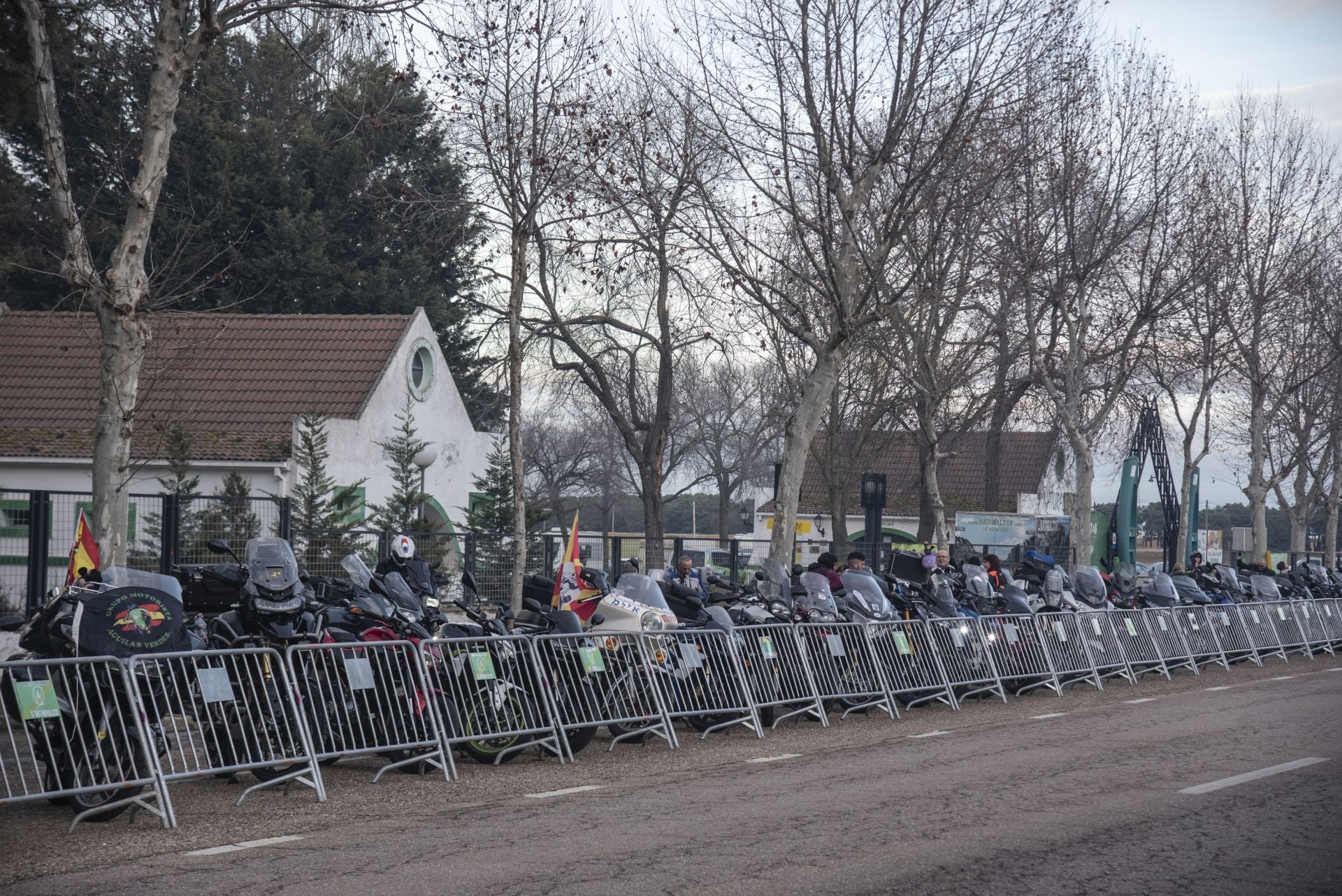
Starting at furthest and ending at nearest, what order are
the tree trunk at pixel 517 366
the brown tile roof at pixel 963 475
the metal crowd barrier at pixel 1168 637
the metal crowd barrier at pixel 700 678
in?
the brown tile roof at pixel 963 475 < the metal crowd barrier at pixel 1168 637 < the tree trunk at pixel 517 366 < the metal crowd barrier at pixel 700 678

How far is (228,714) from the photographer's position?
896cm

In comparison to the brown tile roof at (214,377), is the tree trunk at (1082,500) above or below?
below

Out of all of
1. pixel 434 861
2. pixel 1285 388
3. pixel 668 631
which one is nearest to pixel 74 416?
pixel 668 631

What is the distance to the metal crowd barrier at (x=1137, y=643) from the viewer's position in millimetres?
19297

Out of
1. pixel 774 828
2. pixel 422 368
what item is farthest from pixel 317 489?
pixel 774 828

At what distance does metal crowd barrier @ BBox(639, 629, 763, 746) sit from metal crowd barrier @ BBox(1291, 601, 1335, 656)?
1532cm

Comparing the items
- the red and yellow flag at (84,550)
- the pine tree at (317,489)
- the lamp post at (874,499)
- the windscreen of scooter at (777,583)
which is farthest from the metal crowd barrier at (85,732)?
the lamp post at (874,499)

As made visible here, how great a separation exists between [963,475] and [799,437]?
4194 cm

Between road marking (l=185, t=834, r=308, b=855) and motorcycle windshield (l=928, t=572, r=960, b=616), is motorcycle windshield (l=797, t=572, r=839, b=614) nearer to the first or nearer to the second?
motorcycle windshield (l=928, t=572, r=960, b=616)

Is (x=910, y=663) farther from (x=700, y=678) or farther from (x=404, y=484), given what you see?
(x=404, y=484)

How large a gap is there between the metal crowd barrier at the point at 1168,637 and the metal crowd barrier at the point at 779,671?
325 inches

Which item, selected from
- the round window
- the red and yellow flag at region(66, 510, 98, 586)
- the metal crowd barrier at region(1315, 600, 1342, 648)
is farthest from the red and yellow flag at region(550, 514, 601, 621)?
the round window

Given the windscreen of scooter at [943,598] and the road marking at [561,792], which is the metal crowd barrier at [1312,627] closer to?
the windscreen of scooter at [943,598]

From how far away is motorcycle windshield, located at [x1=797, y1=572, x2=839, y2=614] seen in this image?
1500 centimetres
